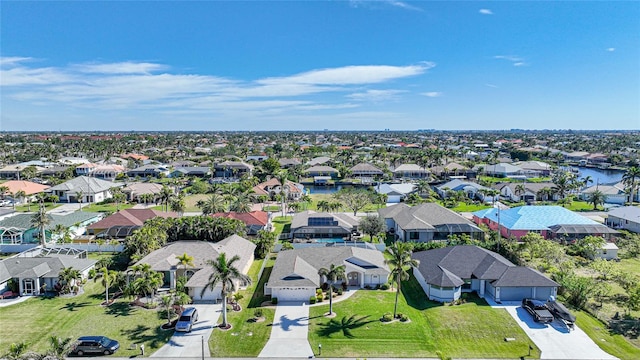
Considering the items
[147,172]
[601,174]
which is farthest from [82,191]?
[601,174]

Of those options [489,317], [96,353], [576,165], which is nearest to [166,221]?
[96,353]

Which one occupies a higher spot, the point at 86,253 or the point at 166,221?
the point at 166,221

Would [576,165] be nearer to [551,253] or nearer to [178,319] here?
[551,253]

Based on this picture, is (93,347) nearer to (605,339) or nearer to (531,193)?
(605,339)

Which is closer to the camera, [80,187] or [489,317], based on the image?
[489,317]

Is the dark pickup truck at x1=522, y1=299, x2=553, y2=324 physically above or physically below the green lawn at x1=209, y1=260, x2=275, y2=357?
above

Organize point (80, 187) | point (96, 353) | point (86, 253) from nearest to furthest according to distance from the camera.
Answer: point (96, 353) → point (86, 253) → point (80, 187)

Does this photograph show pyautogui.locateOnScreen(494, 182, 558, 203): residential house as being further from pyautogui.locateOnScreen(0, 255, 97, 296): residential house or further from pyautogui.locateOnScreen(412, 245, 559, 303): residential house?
pyautogui.locateOnScreen(0, 255, 97, 296): residential house

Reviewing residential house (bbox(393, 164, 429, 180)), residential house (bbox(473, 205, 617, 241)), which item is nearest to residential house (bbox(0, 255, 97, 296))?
residential house (bbox(473, 205, 617, 241))
